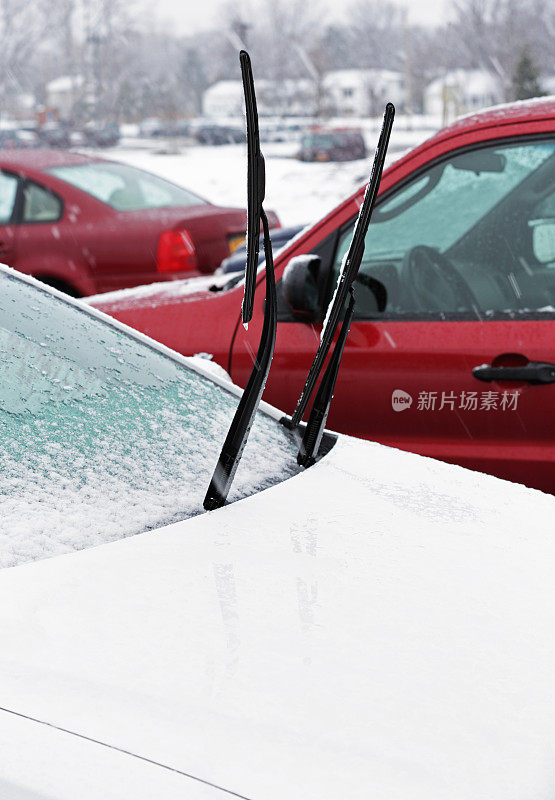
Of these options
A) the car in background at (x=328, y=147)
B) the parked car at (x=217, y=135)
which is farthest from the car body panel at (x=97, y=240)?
the parked car at (x=217, y=135)

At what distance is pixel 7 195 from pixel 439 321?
A: 16.4ft

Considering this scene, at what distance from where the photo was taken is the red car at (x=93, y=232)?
23.9 feet

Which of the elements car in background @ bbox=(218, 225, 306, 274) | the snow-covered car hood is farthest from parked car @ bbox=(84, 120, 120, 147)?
the snow-covered car hood

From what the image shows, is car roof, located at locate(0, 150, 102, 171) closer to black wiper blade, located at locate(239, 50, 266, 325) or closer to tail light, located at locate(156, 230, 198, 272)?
tail light, located at locate(156, 230, 198, 272)

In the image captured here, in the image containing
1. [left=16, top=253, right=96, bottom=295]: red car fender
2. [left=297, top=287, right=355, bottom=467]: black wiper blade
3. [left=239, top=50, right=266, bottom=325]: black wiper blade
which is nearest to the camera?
[left=239, top=50, right=266, bottom=325]: black wiper blade

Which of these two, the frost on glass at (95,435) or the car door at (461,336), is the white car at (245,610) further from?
the car door at (461,336)

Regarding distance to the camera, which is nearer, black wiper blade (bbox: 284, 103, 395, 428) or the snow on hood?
black wiper blade (bbox: 284, 103, 395, 428)

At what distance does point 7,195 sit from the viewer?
758 centimetres

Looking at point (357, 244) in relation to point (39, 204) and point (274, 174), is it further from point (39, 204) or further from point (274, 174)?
point (274, 174)

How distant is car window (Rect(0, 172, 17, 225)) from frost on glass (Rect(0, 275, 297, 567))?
17.1 ft

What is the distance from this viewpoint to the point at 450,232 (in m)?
3.71

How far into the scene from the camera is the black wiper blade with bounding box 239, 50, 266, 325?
1680 millimetres

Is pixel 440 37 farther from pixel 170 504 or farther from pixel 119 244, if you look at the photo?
pixel 170 504

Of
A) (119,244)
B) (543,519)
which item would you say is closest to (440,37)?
(119,244)
